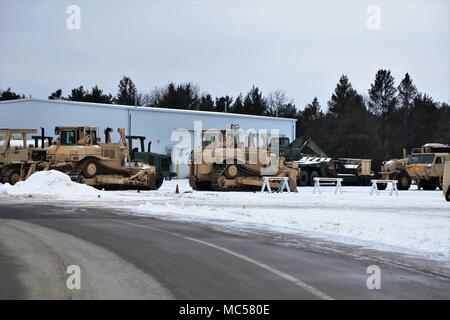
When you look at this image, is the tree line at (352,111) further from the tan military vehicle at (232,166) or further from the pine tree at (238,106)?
the tan military vehicle at (232,166)

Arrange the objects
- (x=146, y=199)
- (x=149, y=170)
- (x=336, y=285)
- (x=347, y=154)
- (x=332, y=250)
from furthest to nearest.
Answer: (x=347, y=154)
(x=149, y=170)
(x=146, y=199)
(x=332, y=250)
(x=336, y=285)

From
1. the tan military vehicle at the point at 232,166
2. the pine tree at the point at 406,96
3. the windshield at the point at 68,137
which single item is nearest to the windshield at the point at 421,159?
the tan military vehicle at the point at 232,166

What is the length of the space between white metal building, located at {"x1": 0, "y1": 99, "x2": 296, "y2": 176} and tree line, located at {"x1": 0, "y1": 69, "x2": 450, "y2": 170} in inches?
782

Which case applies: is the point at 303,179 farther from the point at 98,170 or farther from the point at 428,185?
the point at 98,170

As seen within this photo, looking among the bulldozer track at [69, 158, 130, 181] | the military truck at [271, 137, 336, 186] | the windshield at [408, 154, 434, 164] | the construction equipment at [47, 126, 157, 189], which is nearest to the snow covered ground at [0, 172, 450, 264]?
the bulldozer track at [69, 158, 130, 181]

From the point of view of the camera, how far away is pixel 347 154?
271ft

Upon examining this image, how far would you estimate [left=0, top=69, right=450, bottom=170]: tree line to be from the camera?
8394 cm

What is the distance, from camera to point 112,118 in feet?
193

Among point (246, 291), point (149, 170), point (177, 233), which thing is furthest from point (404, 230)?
point (149, 170)

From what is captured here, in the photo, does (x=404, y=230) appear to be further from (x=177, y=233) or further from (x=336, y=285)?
(x=336, y=285)

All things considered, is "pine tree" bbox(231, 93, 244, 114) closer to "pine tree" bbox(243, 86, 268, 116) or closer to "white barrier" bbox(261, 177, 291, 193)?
"pine tree" bbox(243, 86, 268, 116)

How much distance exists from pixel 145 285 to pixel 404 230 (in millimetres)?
9084

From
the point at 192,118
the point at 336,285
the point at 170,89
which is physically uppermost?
the point at 170,89

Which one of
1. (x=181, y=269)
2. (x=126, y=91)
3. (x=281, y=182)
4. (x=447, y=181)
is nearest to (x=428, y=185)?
(x=281, y=182)
